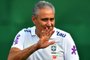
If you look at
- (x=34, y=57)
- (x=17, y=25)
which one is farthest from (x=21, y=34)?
(x=17, y=25)

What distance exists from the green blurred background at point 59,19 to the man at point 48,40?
61.7 inches

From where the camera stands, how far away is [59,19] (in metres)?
5.74

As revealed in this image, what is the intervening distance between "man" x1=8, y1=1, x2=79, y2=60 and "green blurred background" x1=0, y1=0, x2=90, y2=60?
157 cm

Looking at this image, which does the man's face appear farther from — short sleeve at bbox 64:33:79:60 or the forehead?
short sleeve at bbox 64:33:79:60

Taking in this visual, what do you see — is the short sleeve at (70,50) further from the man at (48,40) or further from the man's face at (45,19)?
the man's face at (45,19)

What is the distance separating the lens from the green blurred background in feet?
18.8

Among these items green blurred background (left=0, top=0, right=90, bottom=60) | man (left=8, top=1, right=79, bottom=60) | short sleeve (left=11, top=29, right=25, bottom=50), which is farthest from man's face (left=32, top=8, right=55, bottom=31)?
green blurred background (left=0, top=0, right=90, bottom=60)

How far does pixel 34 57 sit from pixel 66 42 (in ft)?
1.17

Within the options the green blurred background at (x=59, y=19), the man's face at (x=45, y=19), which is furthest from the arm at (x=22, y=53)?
the green blurred background at (x=59, y=19)

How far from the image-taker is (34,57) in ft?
13.4

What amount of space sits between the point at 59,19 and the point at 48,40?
1.96 m

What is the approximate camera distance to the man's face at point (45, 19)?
12.7 feet

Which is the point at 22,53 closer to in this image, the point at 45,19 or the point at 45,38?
the point at 45,38

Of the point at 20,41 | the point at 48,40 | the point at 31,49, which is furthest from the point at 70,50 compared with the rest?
the point at 20,41
